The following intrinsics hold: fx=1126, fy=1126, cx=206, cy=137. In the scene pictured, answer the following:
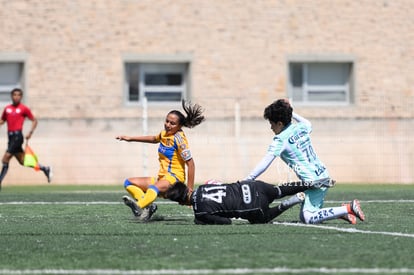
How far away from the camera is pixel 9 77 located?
2956cm

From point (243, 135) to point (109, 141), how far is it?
333cm

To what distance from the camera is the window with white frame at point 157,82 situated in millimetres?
29750

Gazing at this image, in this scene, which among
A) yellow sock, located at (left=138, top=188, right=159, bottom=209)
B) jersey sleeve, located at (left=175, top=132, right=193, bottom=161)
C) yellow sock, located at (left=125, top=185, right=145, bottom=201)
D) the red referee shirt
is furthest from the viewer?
the red referee shirt

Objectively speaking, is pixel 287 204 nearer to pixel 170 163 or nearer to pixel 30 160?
pixel 170 163

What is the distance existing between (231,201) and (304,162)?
36.9 inches

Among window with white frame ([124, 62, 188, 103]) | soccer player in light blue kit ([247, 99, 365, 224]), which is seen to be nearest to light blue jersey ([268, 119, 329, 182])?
soccer player in light blue kit ([247, 99, 365, 224])

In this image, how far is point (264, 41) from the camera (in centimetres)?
2961

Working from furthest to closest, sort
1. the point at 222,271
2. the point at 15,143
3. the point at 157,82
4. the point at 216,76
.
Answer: the point at 157,82 → the point at 216,76 → the point at 15,143 → the point at 222,271

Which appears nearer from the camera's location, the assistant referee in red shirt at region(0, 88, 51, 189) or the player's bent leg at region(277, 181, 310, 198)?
the player's bent leg at region(277, 181, 310, 198)

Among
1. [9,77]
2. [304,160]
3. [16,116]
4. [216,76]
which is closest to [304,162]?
[304,160]

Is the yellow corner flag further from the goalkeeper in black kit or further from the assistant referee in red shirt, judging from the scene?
the goalkeeper in black kit

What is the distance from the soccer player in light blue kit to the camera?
12266 mm

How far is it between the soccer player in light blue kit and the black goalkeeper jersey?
46 centimetres

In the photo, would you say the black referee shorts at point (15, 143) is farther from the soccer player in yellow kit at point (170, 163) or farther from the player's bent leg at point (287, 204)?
the player's bent leg at point (287, 204)
